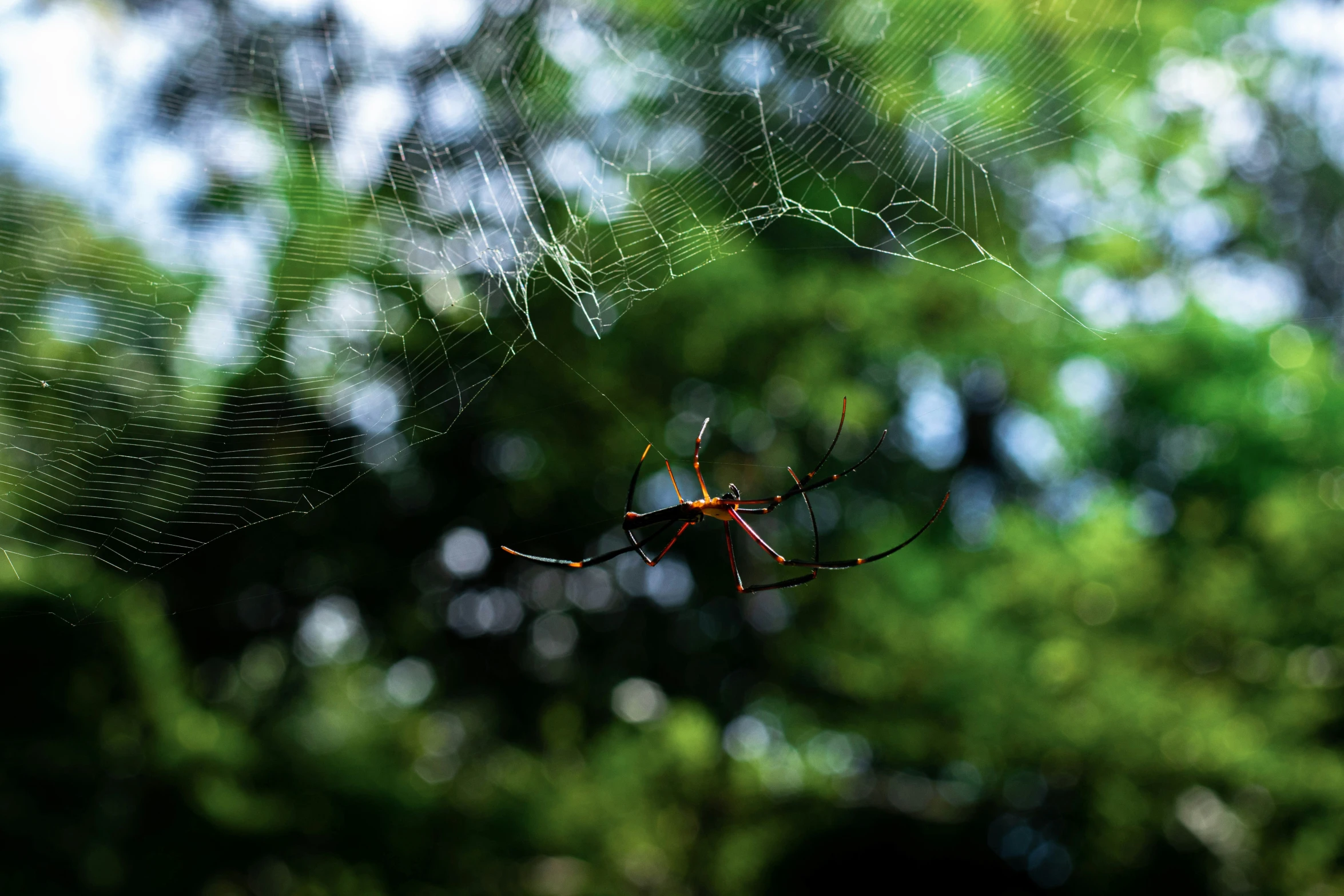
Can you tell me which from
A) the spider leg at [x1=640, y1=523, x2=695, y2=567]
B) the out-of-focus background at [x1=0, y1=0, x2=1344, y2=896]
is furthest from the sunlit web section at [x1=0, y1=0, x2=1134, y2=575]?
the spider leg at [x1=640, y1=523, x2=695, y2=567]

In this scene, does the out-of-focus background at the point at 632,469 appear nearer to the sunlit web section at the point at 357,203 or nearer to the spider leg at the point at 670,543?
the sunlit web section at the point at 357,203

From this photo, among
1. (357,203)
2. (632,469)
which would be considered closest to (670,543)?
(357,203)

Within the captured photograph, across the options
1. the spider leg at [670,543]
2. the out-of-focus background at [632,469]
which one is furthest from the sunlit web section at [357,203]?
the spider leg at [670,543]

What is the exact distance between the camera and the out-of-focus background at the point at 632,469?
10.1ft

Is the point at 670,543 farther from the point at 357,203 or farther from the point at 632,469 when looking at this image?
the point at 632,469

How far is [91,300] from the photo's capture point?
110 inches

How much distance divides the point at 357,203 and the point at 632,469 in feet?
8.49

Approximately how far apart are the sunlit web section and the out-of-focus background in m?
0.03

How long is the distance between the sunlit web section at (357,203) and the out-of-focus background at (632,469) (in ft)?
0.09

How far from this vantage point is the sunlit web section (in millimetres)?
2775

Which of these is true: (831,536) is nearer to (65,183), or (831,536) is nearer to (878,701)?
(878,701)

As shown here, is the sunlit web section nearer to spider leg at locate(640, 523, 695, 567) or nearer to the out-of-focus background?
the out-of-focus background

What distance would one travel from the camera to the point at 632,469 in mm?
5613

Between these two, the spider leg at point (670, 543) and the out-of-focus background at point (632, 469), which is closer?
the spider leg at point (670, 543)
